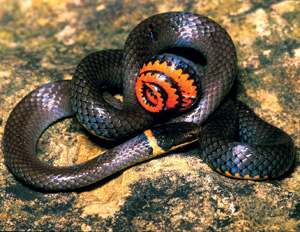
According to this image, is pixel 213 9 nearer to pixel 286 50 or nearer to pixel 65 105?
pixel 286 50

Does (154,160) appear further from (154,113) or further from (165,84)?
(165,84)

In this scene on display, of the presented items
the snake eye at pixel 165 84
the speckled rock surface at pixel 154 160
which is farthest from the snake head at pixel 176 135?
the snake eye at pixel 165 84

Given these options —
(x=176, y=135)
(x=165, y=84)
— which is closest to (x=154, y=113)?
(x=176, y=135)

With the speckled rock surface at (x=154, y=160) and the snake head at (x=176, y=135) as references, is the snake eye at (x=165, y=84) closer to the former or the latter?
the snake head at (x=176, y=135)

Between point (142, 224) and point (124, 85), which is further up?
point (124, 85)

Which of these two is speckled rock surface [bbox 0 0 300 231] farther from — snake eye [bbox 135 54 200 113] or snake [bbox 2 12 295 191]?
snake eye [bbox 135 54 200 113]

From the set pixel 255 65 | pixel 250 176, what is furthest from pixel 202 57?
pixel 250 176
